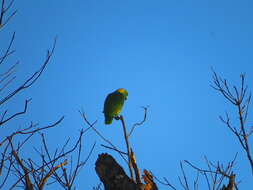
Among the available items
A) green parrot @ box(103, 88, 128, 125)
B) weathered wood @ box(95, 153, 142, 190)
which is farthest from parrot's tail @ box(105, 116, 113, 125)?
weathered wood @ box(95, 153, 142, 190)

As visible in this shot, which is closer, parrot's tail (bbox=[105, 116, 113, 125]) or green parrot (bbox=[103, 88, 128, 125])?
green parrot (bbox=[103, 88, 128, 125])

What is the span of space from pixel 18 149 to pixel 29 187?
41 cm

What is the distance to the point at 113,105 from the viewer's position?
6.99 m

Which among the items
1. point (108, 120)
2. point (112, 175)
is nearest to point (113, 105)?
point (108, 120)

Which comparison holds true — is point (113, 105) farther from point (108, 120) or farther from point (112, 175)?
point (112, 175)

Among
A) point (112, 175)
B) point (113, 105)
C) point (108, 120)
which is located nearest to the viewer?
point (112, 175)

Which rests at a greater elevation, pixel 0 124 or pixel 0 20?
pixel 0 20

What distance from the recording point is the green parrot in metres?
6.96

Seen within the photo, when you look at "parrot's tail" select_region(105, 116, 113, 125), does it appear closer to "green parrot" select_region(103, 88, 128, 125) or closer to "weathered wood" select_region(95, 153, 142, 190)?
"green parrot" select_region(103, 88, 128, 125)

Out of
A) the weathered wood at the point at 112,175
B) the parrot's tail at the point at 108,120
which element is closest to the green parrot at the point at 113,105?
the parrot's tail at the point at 108,120

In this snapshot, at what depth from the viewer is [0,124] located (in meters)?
1.59

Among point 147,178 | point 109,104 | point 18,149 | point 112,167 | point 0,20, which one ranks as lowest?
point 147,178

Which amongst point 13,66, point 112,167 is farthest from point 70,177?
point 13,66

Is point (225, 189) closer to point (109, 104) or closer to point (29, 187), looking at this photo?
point (29, 187)
